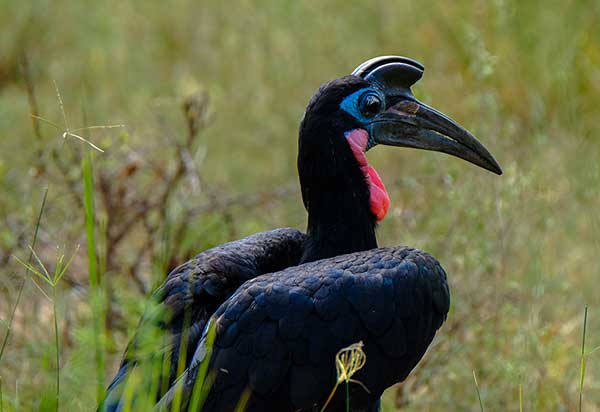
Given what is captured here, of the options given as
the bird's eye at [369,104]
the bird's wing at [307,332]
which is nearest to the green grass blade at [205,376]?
the bird's wing at [307,332]

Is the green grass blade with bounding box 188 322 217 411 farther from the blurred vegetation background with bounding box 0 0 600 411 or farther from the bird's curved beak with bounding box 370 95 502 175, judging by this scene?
the bird's curved beak with bounding box 370 95 502 175

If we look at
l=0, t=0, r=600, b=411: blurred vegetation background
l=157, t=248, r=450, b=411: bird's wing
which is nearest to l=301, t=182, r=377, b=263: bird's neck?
l=157, t=248, r=450, b=411: bird's wing

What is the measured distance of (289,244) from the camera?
11.9 ft

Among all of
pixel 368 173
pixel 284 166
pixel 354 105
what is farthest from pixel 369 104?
pixel 284 166

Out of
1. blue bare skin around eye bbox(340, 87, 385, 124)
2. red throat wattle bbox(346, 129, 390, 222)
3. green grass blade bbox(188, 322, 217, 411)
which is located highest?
blue bare skin around eye bbox(340, 87, 385, 124)

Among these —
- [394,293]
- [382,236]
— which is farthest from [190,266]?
[382,236]

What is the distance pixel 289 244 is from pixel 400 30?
3148mm

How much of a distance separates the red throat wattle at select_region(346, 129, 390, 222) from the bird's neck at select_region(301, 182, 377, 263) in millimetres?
26

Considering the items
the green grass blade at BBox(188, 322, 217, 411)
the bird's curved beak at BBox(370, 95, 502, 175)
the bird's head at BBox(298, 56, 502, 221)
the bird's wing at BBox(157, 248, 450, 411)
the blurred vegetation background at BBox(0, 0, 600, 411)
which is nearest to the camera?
the green grass blade at BBox(188, 322, 217, 411)

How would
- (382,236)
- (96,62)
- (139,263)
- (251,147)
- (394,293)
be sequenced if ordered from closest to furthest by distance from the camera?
(394,293)
(139,263)
(382,236)
(251,147)
(96,62)

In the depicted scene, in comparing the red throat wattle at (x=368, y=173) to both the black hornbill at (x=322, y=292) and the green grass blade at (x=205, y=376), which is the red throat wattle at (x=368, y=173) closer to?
the black hornbill at (x=322, y=292)

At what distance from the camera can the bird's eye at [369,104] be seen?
343 cm

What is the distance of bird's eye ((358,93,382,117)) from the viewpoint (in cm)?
343

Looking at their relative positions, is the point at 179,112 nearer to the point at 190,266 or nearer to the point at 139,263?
the point at 139,263
